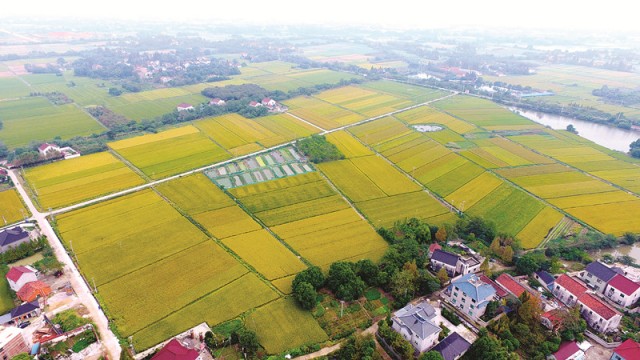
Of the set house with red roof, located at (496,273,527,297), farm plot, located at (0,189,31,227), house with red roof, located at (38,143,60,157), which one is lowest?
farm plot, located at (0,189,31,227)

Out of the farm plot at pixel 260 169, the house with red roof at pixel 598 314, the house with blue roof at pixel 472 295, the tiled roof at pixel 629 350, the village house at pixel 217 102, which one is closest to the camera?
the tiled roof at pixel 629 350

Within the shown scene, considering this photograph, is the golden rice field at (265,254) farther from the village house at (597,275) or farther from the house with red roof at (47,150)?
the house with red roof at (47,150)

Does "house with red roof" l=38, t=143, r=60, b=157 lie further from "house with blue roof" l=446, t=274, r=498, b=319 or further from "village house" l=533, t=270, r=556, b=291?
"village house" l=533, t=270, r=556, b=291

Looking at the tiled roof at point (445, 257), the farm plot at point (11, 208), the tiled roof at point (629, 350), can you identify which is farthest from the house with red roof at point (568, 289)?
the farm plot at point (11, 208)

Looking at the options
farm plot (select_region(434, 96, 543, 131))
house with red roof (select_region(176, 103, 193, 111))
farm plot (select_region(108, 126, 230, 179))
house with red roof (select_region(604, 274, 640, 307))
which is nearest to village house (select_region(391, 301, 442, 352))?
house with red roof (select_region(604, 274, 640, 307))

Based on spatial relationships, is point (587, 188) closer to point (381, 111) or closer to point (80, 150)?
point (381, 111)

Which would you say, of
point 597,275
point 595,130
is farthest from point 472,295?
point 595,130
